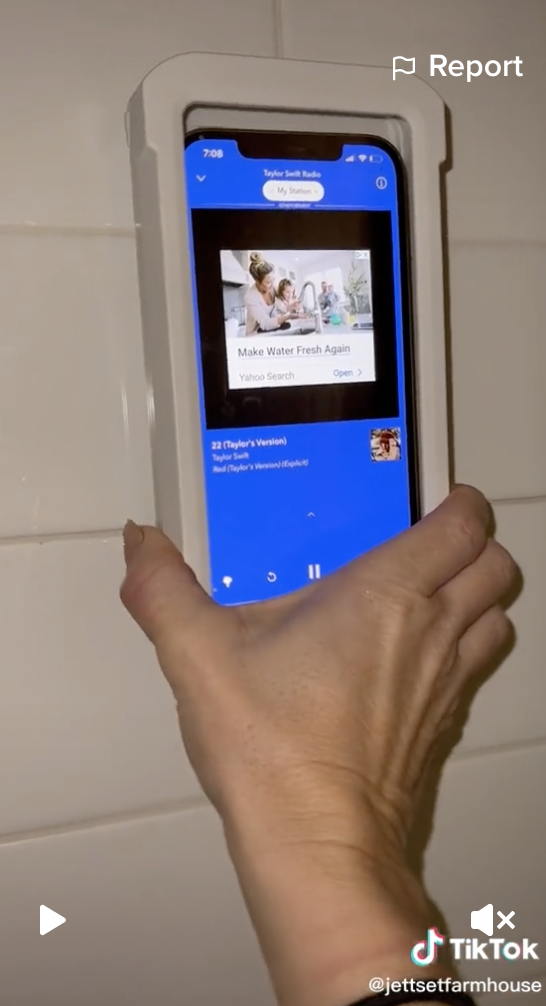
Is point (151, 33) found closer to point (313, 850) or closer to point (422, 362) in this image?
point (422, 362)

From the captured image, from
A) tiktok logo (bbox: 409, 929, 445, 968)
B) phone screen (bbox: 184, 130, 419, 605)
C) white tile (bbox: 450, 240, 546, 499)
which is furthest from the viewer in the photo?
white tile (bbox: 450, 240, 546, 499)

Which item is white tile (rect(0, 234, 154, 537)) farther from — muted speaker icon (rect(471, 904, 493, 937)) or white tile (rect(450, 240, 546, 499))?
muted speaker icon (rect(471, 904, 493, 937))

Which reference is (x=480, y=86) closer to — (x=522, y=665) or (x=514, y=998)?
(x=522, y=665)

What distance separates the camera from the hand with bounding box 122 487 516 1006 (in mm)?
319

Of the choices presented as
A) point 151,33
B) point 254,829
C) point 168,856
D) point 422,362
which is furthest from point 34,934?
point 151,33

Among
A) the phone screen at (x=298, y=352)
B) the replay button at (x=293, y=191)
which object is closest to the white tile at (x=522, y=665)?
the phone screen at (x=298, y=352)

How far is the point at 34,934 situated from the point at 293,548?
0.26 m

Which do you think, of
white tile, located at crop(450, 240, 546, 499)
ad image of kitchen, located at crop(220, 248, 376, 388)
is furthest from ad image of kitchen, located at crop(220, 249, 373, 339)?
white tile, located at crop(450, 240, 546, 499)

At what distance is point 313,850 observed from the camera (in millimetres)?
329

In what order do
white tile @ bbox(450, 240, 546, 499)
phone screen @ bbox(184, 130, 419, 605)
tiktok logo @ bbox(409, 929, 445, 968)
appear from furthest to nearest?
white tile @ bbox(450, 240, 546, 499), phone screen @ bbox(184, 130, 419, 605), tiktok logo @ bbox(409, 929, 445, 968)

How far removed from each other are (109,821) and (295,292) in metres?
0.30

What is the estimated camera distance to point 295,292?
42cm

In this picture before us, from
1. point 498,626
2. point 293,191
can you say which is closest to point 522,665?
point 498,626

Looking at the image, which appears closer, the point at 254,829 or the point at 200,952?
the point at 254,829
